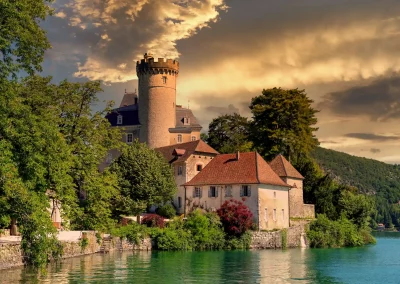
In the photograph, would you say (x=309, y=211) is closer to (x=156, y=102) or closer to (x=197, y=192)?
(x=197, y=192)

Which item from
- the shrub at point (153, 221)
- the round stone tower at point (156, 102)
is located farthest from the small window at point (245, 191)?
the round stone tower at point (156, 102)

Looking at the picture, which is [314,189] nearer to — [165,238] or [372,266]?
[165,238]

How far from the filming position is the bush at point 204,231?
5141 centimetres

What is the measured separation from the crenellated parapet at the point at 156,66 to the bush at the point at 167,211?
22789mm

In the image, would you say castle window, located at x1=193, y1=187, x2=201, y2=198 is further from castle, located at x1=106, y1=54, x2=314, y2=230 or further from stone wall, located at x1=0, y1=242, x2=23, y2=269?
stone wall, located at x1=0, y1=242, x2=23, y2=269

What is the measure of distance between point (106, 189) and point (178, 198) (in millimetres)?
18558

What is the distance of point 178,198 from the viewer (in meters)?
61.8

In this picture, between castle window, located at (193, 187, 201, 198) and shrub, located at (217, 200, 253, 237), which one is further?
castle window, located at (193, 187, 201, 198)

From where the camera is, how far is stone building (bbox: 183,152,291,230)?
182 feet

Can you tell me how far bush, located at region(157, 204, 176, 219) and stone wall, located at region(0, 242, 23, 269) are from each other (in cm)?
2631

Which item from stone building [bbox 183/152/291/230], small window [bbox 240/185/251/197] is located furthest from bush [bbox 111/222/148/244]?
small window [bbox 240/185/251/197]

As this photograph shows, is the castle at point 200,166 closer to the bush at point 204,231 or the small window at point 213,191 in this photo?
the small window at point 213,191

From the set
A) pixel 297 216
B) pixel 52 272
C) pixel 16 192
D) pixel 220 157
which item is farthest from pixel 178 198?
pixel 16 192

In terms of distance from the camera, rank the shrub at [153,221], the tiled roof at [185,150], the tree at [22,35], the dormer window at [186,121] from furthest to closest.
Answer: the dormer window at [186,121], the tiled roof at [185,150], the shrub at [153,221], the tree at [22,35]
